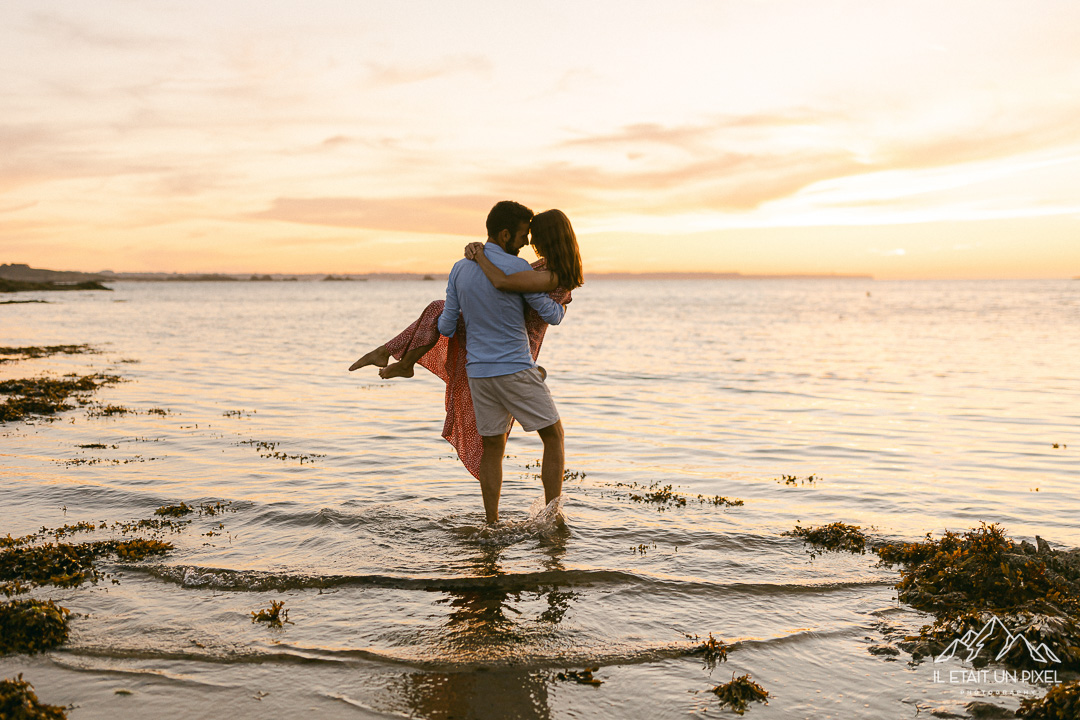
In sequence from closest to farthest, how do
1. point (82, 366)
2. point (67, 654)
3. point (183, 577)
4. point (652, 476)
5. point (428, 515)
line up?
point (67, 654), point (183, 577), point (428, 515), point (652, 476), point (82, 366)

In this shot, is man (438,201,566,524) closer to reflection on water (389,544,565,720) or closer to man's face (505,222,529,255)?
man's face (505,222,529,255)

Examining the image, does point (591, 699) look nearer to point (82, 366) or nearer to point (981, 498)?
point (981, 498)

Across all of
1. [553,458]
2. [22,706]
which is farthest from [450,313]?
[22,706]

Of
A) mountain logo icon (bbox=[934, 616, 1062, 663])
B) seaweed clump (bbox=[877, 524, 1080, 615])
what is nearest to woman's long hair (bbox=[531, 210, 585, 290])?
A: seaweed clump (bbox=[877, 524, 1080, 615])

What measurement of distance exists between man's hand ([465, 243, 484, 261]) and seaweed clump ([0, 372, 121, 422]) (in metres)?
11.1

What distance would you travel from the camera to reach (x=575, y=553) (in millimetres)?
6582

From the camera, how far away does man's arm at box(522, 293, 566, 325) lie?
6414 mm

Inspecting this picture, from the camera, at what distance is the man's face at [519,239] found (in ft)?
21.1

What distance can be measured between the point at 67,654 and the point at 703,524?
561 centimetres

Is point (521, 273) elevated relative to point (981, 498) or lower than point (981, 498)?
elevated

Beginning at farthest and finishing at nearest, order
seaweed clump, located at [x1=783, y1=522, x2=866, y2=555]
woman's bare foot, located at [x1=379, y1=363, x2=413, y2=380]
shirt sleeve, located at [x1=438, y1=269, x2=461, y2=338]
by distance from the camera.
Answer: woman's bare foot, located at [x1=379, y1=363, x2=413, y2=380]
seaweed clump, located at [x1=783, y1=522, x2=866, y2=555]
shirt sleeve, located at [x1=438, y1=269, x2=461, y2=338]

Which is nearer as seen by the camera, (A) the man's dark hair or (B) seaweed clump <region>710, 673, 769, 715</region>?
(B) seaweed clump <region>710, 673, 769, 715</region>

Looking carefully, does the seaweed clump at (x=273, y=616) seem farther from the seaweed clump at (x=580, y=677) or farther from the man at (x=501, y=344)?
the man at (x=501, y=344)

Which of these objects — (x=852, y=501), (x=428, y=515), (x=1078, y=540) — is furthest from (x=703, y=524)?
(x=1078, y=540)
